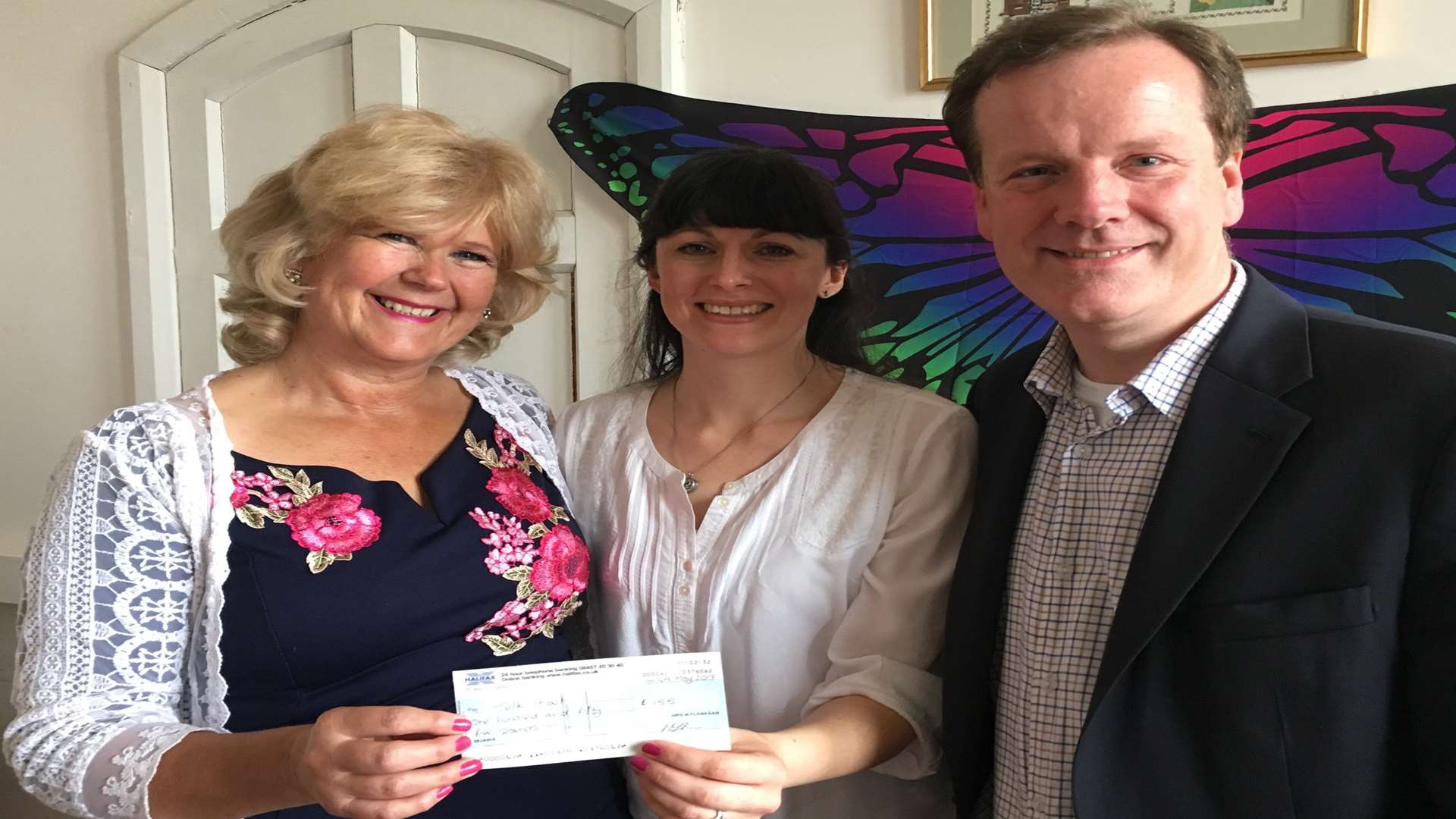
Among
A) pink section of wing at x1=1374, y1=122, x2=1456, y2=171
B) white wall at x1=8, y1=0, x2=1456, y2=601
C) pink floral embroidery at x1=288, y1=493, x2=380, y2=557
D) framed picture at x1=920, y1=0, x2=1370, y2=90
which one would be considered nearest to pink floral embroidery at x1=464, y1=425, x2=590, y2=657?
pink floral embroidery at x1=288, y1=493, x2=380, y2=557

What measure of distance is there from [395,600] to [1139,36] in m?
1.17

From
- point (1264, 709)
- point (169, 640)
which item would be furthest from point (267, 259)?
point (1264, 709)

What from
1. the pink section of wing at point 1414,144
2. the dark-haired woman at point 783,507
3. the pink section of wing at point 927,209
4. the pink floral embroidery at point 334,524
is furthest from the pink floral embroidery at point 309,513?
the pink section of wing at point 1414,144

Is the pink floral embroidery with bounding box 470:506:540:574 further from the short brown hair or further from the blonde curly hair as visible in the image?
the short brown hair

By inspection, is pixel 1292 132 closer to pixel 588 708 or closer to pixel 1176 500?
pixel 1176 500

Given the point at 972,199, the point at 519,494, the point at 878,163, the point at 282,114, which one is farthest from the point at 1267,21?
the point at 282,114

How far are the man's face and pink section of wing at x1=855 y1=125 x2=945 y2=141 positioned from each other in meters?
0.82

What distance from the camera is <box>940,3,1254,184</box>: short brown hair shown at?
1.16 metres

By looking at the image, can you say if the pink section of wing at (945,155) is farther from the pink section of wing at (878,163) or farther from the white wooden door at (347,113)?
the white wooden door at (347,113)

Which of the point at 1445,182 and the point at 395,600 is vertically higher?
the point at 1445,182

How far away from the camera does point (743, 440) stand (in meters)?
1.58

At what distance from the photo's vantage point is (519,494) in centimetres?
154

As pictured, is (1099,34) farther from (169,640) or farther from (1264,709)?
(169,640)

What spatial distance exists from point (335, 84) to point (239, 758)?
1848mm
